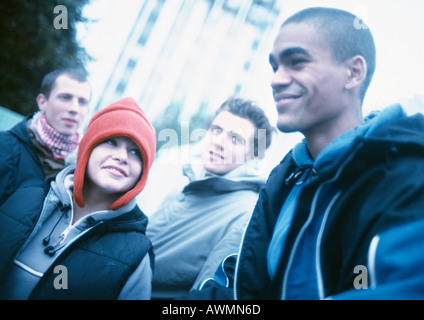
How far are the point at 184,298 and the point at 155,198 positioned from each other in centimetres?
247

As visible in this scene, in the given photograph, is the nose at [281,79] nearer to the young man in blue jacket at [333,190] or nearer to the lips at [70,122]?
the young man in blue jacket at [333,190]

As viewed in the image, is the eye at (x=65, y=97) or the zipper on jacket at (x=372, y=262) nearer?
the zipper on jacket at (x=372, y=262)

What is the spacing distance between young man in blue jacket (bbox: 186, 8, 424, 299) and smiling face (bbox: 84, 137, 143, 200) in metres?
0.82

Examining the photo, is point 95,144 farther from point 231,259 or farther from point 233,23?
point 233,23

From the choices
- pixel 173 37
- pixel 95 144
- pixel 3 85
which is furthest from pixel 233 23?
pixel 95 144

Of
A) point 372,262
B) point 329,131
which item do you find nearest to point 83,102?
point 329,131

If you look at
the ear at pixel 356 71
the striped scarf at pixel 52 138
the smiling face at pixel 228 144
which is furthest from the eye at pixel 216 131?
the striped scarf at pixel 52 138

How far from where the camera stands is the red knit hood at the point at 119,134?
1.48 metres

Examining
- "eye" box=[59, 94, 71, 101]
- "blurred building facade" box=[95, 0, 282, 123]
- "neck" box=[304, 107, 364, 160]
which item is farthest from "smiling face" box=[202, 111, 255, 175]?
"blurred building facade" box=[95, 0, 282, 123]

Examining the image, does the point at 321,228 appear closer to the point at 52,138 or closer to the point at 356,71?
the point at 356,71

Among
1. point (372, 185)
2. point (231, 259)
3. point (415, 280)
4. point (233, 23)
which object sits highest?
point (233, 23)

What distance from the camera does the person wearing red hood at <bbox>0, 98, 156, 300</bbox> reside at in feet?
3.99

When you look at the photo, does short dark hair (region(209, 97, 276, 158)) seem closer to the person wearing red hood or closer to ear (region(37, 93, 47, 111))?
the person wearing red hood

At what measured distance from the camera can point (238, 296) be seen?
1.09 meters
